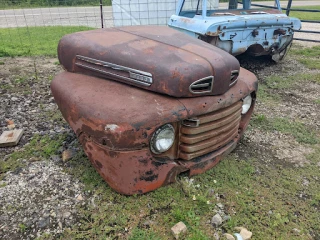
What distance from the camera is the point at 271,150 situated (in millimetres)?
3258

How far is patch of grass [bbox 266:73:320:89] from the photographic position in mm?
5205

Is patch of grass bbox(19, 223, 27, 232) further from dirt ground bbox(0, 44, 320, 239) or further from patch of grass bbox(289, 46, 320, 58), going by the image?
patch of grass bbox(289, 46, 320, 58)

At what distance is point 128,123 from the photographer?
211 cm

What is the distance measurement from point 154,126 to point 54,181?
1137 millimetres

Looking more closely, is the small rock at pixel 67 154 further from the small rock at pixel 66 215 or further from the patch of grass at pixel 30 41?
the patch of grass at pixel 30 41

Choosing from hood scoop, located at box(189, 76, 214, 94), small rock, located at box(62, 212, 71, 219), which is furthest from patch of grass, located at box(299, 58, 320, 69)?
small rock, located at box(62, 212, 71, 219)

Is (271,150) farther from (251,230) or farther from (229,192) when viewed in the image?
(251,230)

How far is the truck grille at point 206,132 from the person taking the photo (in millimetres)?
2382

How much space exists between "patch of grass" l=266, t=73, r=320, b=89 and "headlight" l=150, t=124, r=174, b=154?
3.46 meters

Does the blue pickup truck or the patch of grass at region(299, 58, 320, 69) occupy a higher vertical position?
the blue pickup truck

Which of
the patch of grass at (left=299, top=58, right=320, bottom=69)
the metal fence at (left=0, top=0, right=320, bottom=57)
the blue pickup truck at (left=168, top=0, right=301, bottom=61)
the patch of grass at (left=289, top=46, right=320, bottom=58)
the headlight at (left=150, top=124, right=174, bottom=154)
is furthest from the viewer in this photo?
the metal fence at (left=0, top=0, right=320, bottom=57)

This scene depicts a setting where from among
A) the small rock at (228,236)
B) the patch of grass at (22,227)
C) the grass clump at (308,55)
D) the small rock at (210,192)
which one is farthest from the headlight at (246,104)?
the grass clump at (308,55)

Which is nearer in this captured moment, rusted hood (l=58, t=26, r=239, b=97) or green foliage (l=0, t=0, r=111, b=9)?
rusted hood (l=58, t=26, r=239, b=97)

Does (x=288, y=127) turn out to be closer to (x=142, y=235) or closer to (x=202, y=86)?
(x=202, y=86)
